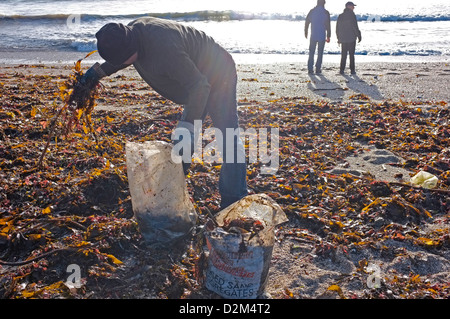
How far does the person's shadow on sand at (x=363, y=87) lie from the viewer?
741 centimetres

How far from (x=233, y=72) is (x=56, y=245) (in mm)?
1842

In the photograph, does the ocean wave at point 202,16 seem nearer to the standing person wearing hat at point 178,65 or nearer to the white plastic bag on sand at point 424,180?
the white plastic bag on sand at point 424,180

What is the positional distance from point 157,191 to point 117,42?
99 centimetres

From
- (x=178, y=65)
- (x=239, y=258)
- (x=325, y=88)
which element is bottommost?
(x=239, y=258)

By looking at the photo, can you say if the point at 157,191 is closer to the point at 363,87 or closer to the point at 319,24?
the point at 363,87

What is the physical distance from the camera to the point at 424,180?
3801 mm

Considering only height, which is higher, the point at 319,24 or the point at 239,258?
the point at 319,24

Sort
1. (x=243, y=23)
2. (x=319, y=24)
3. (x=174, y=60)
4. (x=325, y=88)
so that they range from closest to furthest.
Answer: (x=174, y=60) < (x=325, y=88) < (x=319, y=24) < (x=243, y=23)

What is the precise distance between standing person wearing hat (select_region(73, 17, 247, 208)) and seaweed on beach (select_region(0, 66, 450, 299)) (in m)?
0.75

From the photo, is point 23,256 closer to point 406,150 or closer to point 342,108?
point 406,150

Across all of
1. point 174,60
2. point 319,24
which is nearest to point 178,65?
point 174,60

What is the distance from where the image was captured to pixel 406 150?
4.68 meters

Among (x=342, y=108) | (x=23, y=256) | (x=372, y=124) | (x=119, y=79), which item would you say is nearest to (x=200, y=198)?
(x=23, y=256)

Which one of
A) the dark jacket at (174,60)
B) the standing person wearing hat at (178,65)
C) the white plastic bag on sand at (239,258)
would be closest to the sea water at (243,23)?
the standing person wearing hat at (178,65)
